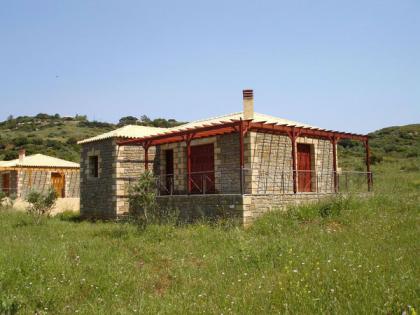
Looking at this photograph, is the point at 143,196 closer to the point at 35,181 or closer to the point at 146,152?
the point at 146,152

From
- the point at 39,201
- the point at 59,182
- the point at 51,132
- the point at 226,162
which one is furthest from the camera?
the point at 51,132

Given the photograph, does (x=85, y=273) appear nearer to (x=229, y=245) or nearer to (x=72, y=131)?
(x=229, y=245)

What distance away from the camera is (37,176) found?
24594mm

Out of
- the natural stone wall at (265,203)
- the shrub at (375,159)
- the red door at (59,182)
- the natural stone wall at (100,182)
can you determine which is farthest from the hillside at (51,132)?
the natural stone wall at (265,203)

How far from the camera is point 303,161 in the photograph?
51.5ft

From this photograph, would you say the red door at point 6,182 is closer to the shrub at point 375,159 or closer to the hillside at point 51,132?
the hillside at point 51,132

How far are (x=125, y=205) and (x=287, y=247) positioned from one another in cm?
967

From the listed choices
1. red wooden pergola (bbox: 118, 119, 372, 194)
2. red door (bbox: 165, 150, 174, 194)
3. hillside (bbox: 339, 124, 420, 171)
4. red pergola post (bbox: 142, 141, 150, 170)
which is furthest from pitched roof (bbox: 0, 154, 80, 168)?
hillside (bbox: 339, 124, 420, 171)

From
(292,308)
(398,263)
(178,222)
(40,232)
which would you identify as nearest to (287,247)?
(398,263)

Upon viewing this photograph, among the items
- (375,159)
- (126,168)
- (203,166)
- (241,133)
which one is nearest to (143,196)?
(241,133)

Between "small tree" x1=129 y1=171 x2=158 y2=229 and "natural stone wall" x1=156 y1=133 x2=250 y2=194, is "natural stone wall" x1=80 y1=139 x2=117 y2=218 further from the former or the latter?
"small tree" x1=129 y1=171 x2=158 y2=229

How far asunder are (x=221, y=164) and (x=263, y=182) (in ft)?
5.23

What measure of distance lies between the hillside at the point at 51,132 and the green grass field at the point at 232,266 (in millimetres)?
28640

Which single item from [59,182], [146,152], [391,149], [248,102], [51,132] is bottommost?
[59,182]
